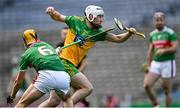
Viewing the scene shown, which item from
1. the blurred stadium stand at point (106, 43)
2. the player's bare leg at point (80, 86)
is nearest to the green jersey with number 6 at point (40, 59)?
the player's bare leg at point (80, 86)

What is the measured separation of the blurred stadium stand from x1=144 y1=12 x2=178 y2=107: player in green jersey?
7.41 metres

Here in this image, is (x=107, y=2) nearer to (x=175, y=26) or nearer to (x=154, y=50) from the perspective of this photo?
(x=175, y=26)

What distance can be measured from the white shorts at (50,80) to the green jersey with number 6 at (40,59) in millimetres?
82

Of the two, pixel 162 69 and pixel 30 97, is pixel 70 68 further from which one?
pixel 162 69

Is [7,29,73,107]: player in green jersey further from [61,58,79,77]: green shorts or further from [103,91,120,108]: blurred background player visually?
[103,91,120,108]: blurred background player

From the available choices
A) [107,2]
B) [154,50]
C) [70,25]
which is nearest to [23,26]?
[107,2]

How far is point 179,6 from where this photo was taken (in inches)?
986

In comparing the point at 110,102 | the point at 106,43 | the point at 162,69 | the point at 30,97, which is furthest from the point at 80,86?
the point at 106,43

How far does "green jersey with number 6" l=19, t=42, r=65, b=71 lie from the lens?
1193 cm

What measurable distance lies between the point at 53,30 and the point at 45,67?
13.5 meters

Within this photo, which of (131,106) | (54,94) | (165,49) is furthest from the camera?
(131,106)

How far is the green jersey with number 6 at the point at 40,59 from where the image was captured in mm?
11926

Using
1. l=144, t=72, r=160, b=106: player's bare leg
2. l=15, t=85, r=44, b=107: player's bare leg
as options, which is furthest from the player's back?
l=144, t=72, r=160, b=106: player's bare leg

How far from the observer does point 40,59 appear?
39.2ft
